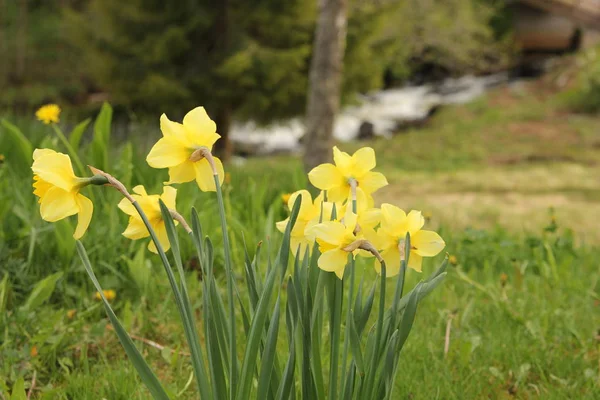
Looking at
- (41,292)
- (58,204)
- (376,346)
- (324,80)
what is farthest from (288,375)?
(324,80)

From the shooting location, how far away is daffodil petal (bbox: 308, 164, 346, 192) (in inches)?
50.9

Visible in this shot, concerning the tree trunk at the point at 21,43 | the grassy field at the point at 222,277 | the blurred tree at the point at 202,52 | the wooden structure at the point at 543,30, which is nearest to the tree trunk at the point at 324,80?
the blurred tree at the point at 202,52

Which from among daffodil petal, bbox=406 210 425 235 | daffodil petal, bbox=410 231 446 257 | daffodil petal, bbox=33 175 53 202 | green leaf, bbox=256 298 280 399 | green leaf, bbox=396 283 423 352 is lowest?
green leaf, bbox=256 298 280 399

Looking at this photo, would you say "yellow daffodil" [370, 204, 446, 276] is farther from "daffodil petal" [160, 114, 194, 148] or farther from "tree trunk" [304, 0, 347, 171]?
"tree trunk" [304, 0, 347, 171]

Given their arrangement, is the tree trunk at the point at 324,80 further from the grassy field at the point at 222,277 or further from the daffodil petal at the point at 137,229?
the daffodil petal at the point at 137,229

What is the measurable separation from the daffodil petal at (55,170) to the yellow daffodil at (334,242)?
1.32 ft

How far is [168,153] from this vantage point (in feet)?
3.83

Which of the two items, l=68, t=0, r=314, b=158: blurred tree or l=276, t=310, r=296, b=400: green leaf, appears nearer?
l=276, t=310, r=296, b=400: green leaf

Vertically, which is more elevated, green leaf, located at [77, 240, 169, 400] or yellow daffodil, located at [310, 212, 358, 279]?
yellow daffodil, located at [310, 212, 358, 279]

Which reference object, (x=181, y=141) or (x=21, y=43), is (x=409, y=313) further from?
(x=21, y=43)

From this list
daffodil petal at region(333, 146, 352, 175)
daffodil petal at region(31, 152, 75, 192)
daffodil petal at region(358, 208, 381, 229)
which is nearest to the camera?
daffodil petal at region(31, 152, 75, 192)

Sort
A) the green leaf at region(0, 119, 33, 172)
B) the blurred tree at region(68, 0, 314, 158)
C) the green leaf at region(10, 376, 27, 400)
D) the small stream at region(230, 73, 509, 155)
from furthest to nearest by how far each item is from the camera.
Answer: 1. the small stream at region(230, 73, 509, 155)
2. the blurred tree at region(68, 0, 314, 158)
3. the green leaf at region(0, 119, 33, 172)
4. the green leaf at region(10, 376, 27, 400)

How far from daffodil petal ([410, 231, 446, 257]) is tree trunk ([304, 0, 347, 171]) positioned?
4.61m

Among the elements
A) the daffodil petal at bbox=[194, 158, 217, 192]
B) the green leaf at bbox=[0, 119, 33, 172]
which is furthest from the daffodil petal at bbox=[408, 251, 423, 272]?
the green leaf at bbox=[0, 119, 33, 172]
